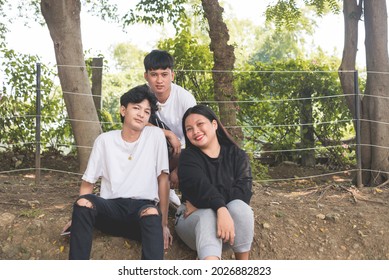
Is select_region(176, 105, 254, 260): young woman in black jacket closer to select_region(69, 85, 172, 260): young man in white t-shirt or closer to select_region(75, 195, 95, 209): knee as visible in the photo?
select_region(69, 85, 172, 260): young man in white t-shirt

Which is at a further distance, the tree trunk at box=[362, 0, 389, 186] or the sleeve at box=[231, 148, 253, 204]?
the tree trunk at box=[362, 0, 389, 186]

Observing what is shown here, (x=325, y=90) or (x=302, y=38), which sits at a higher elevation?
(x=302, y=38)

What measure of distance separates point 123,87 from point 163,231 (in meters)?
24.9

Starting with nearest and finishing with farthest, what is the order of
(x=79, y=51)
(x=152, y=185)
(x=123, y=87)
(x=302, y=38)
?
(x=152, y=185), (x=79, y=51), (x=123, y=87), (x=302, y=38)

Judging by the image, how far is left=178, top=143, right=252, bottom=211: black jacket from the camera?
3.72 metres

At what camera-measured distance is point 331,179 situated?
7.93 metres

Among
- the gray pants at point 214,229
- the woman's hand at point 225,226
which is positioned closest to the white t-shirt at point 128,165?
the gray pants at point 214,229

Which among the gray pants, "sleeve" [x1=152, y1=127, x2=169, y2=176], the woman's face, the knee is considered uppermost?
the woman's face

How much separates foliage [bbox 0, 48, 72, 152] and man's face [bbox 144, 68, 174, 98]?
4.01 meters

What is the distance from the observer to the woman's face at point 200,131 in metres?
3.88

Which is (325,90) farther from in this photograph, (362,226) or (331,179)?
(362,226)

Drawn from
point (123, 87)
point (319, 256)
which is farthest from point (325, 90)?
point (123, 87)

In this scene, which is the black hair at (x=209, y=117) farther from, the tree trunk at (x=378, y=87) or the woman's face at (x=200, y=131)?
the tree trunk at (x=378, y=87)

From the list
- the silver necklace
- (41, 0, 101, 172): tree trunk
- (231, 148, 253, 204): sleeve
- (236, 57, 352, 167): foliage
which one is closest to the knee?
the silver necklace
